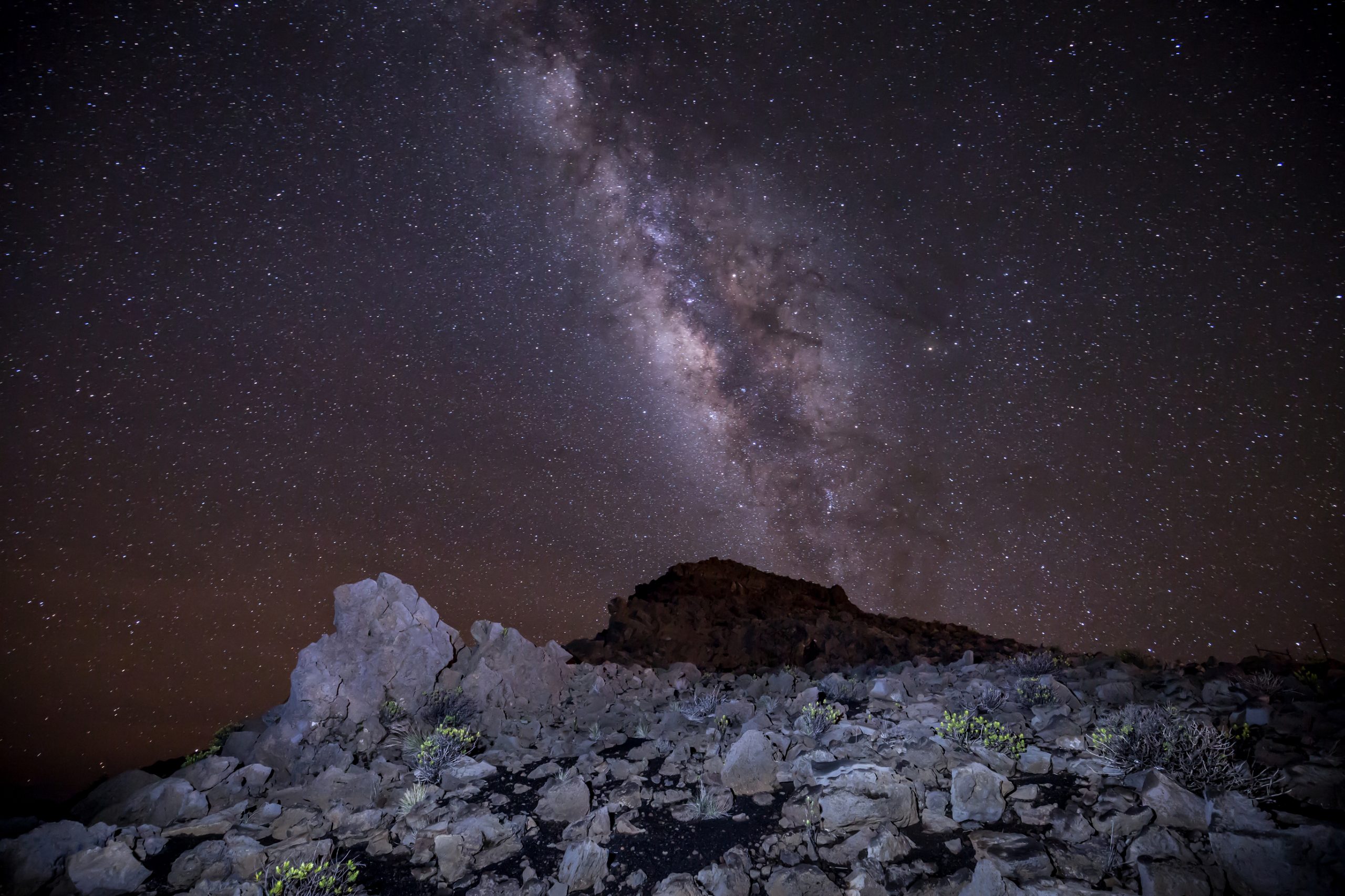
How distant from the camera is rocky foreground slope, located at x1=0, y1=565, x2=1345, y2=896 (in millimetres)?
6109

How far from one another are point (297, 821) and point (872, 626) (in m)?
20.6

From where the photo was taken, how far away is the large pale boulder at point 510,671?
43.0 feet

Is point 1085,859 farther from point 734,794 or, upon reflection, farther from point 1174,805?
point 734,794

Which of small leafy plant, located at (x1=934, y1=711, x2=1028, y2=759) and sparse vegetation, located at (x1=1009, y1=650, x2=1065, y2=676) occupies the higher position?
sparse vegetation, located at (x1=1009, y1=650, x2=1065, y2=676)

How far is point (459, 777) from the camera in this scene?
9.56 m

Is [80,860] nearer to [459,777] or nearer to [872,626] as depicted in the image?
[459,777]

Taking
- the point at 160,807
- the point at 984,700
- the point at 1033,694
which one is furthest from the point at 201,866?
the point at 1033,694

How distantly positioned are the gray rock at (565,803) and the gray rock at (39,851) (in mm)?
5812

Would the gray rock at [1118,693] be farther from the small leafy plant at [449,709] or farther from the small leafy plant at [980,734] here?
the small leafy plant at [449,709]

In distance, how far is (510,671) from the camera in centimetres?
1380

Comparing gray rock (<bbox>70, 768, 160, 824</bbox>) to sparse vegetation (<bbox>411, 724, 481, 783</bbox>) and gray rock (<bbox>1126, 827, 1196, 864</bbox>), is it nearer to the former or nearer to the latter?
sparse vegetation (<bbox>411, 724, 481, 783</bbox>)

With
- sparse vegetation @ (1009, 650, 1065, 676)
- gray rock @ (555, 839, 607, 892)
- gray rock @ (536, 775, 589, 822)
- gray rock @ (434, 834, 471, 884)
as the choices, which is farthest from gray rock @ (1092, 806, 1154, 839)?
gray rock @ (434, 834, 471, 884)

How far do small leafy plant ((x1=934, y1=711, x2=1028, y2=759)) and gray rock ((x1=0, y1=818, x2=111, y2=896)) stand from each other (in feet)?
40.0

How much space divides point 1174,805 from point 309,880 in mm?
10111
